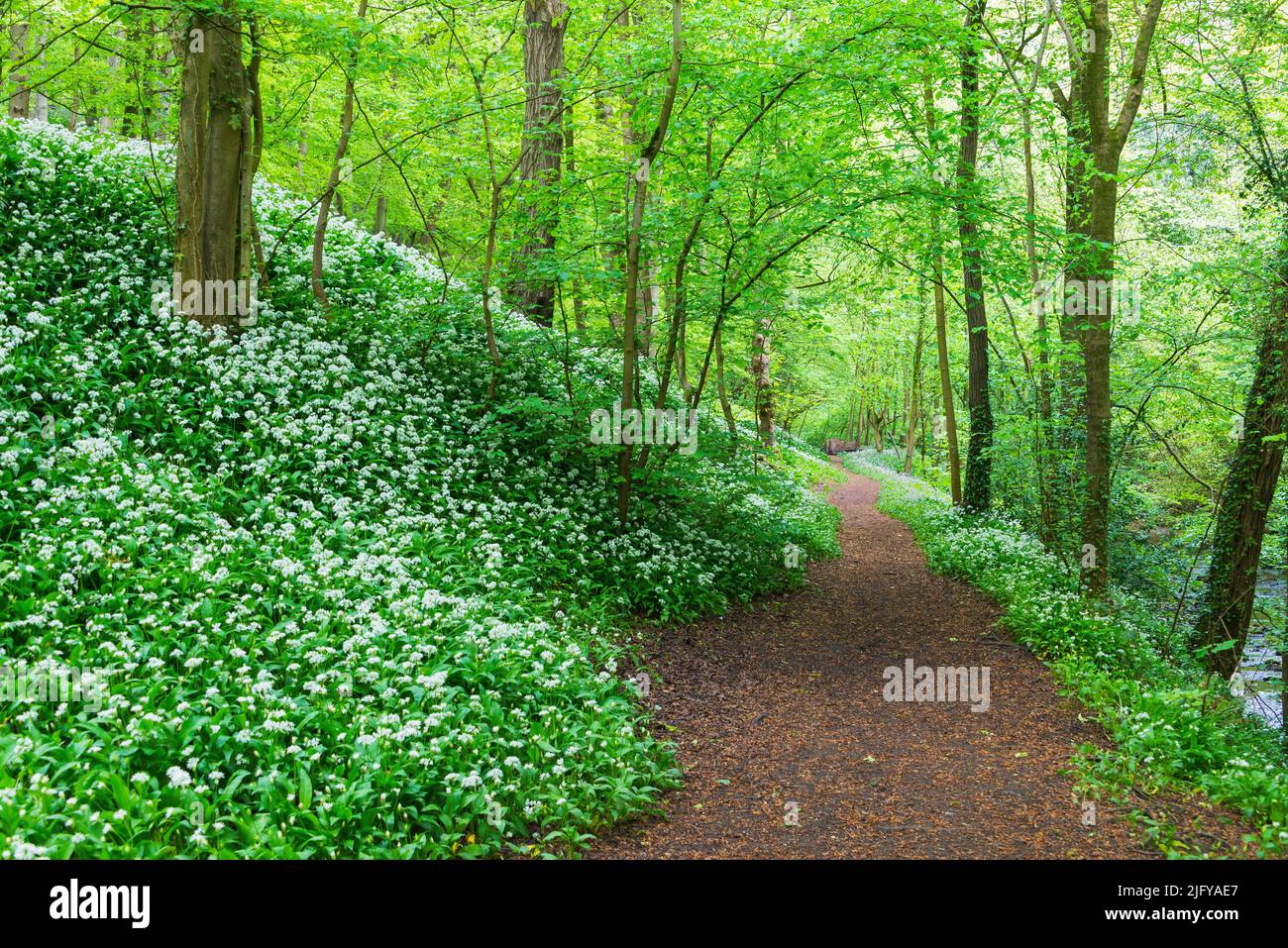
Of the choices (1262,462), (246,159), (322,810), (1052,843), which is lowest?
(1052,843)

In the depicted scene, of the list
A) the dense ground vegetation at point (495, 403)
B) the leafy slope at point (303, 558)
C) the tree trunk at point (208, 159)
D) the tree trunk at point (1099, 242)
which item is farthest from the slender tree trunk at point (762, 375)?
the tree trunk at point (208, 159)

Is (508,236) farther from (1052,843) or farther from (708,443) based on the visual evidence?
(1052,843)

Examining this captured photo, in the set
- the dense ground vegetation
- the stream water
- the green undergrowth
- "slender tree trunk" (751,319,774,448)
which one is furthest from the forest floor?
"slender tree trunk" (751,319,774,448)

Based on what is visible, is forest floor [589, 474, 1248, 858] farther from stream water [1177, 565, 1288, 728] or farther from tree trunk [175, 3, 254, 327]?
tree trunk [175, 3, 254, 327]

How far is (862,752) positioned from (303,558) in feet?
15.7

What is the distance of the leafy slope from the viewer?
422 centimetres

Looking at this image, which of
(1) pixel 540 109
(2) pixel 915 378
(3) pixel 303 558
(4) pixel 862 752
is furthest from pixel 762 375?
(3) pixel 303 558

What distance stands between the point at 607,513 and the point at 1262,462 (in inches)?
334

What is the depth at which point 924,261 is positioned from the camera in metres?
10.2

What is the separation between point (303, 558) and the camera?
643cm

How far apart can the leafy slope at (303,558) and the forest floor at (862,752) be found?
459 mm

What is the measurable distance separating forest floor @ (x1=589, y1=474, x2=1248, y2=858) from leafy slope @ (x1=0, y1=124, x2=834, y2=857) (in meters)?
0.46

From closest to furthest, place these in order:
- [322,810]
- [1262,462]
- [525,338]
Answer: [322,810] < [1262,462] < [525,338]

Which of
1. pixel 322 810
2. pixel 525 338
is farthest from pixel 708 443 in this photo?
pixel 322 810
